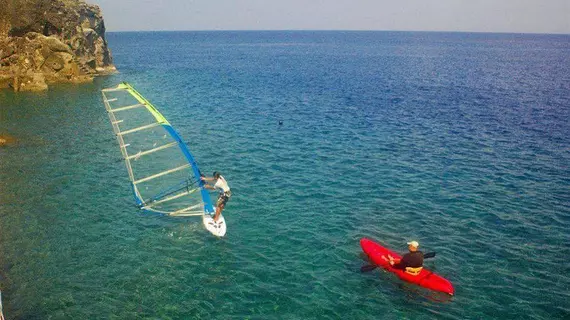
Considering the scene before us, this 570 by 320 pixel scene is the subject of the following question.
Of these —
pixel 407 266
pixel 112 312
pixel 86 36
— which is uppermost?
pixel 86 36

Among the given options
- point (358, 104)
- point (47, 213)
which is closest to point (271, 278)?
point (47, 213)

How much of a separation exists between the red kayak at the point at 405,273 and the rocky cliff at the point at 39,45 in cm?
5881

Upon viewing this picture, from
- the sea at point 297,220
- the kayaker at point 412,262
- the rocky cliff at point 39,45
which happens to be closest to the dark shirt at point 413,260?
the kayaker at point 412,262

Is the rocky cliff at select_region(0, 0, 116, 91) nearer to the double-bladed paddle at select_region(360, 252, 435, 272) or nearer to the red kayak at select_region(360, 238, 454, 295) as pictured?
the red kayak at select_region(360, 238, 454, 295)

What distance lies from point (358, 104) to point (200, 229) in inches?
1681

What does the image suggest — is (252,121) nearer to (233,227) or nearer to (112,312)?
(233,227)

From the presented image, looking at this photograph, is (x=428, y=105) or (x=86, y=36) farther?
(x=86, y=36)

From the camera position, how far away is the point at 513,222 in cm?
2530

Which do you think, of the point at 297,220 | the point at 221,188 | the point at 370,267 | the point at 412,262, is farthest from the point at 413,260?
the point at 221,188

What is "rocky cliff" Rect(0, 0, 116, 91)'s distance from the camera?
211 feet

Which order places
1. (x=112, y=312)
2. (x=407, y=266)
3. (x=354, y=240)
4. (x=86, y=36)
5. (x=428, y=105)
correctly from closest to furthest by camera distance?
(x=112, y=312) < (x=407, y=266) < (x=354, y=240) < (x=428, y=105) < (x=86, y=36)


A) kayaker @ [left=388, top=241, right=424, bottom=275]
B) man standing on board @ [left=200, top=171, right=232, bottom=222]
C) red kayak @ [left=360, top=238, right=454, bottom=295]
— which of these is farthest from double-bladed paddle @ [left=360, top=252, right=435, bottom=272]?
man standing on board @ [left=200, top=171, right=232, bottom=222]

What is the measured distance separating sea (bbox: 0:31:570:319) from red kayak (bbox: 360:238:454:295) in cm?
34

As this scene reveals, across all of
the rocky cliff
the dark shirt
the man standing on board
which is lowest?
the dark shirt
